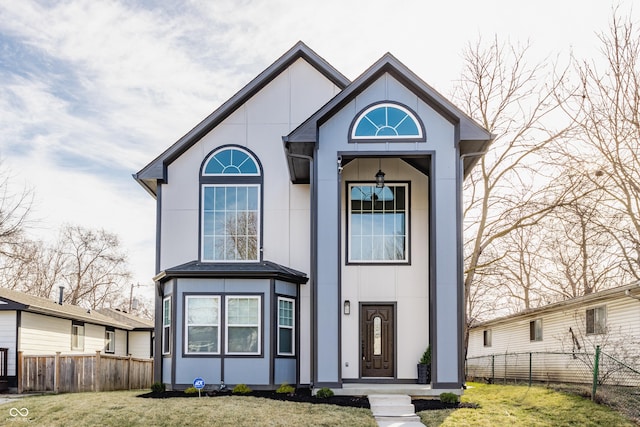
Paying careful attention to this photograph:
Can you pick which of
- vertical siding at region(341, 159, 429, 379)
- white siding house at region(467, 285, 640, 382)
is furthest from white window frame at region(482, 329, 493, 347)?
vertical siding at region(341, 159, 429, 379)

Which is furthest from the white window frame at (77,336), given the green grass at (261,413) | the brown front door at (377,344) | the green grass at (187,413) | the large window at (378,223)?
the brown front door at (377,344)

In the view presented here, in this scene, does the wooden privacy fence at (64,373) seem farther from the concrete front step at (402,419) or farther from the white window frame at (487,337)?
the white window frame at (487,337)

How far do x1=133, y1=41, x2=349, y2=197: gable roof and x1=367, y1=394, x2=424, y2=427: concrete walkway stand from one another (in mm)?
7887

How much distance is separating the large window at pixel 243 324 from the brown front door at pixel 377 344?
2505 millimetres

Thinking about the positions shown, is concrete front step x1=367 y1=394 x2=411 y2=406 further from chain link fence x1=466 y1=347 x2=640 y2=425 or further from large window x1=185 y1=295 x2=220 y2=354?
large window x1=185 y1=295 x2=220 y2=354

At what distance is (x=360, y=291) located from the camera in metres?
17.0

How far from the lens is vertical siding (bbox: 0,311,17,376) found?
19947 millimetres

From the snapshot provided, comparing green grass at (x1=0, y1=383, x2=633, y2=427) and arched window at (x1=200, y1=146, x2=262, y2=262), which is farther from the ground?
arched window at (x1=200, y1=146, x2=262, y2=262)

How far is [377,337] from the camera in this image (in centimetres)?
1686

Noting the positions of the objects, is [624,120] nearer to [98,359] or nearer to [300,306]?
[300,306]

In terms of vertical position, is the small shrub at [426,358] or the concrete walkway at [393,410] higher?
the small shrub at [426,358]

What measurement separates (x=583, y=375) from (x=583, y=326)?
6.99ft

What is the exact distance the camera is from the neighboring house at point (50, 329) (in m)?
20.2

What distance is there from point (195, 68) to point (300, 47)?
3089 millimetres
